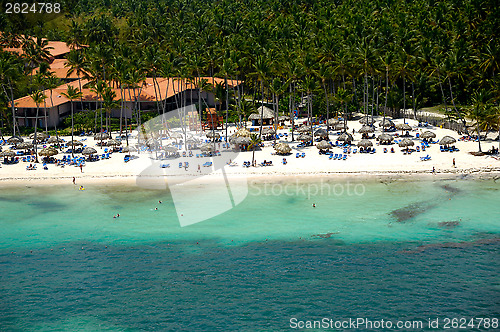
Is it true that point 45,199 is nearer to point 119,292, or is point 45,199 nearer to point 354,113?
point 119,292

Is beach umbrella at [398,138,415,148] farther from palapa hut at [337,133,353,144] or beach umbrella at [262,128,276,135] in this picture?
beach umbrella at [262,128,276,135]

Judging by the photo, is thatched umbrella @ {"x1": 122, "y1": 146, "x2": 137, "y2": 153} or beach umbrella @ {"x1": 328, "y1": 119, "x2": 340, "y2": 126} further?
beach umbrella @ {"x1": 328, "y1": 119, "x2": 340, "y2": 126}

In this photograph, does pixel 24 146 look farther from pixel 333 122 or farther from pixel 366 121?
pixel 366 121

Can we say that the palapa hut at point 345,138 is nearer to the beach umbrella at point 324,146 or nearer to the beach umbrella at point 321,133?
the beach umbrella at point 321,133

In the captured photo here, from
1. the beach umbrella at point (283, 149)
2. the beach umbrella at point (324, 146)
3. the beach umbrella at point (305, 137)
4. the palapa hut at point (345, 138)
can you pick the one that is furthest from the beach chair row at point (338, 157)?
the beach umbrella at point (305, 137)

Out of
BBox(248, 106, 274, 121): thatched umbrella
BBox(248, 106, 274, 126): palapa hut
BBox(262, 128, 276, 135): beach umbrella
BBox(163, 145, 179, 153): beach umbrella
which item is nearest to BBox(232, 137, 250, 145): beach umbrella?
BBox(262, 128, 276, 135): beach umbrella
